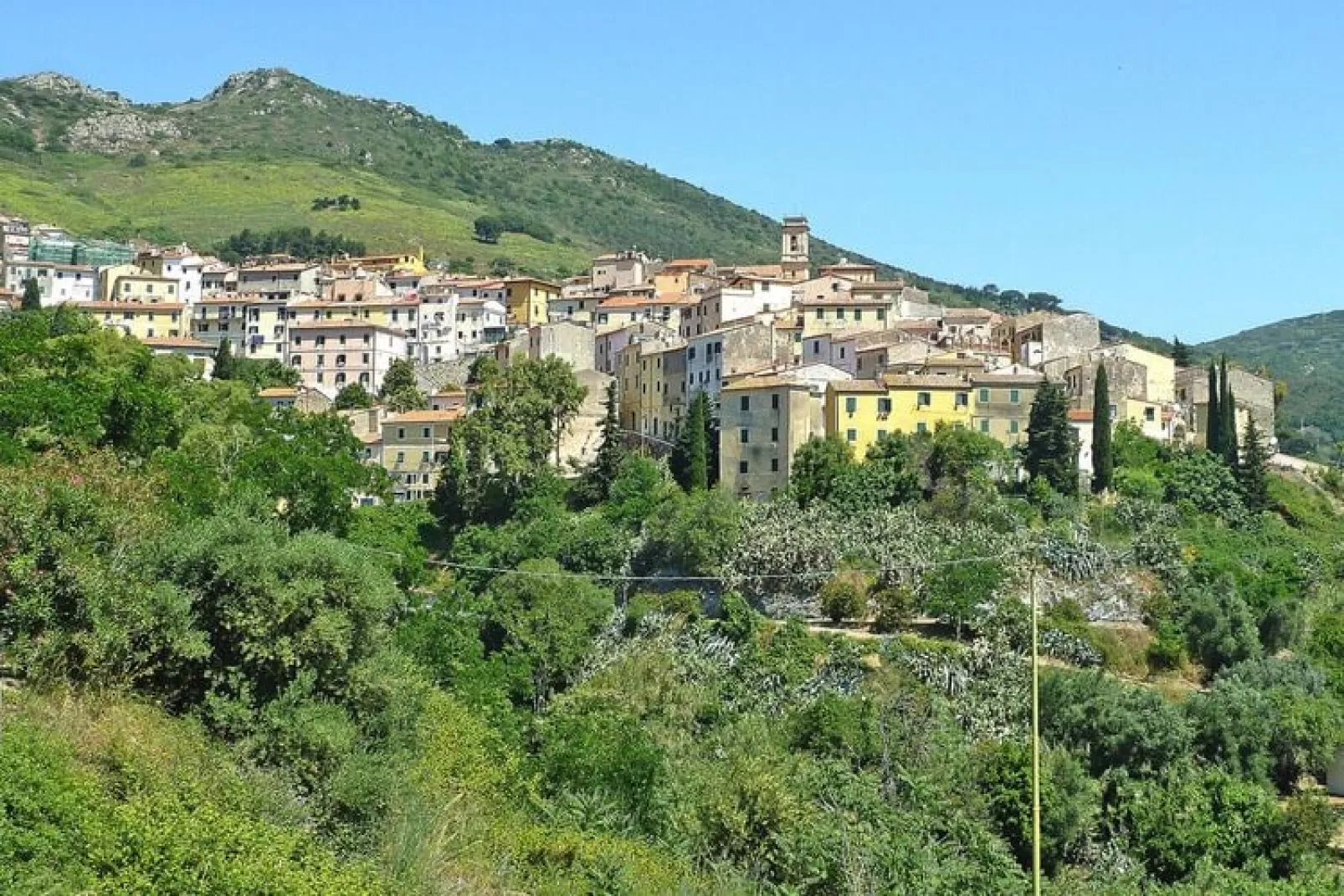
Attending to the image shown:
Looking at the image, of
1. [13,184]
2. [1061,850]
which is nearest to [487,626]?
[1061,850]

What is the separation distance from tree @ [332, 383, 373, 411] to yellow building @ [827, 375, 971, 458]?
2854cm

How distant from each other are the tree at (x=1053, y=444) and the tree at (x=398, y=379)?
34136 millimetres

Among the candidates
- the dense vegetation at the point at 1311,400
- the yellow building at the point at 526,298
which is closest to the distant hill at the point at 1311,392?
the dense vegetation at the point at 1311,400

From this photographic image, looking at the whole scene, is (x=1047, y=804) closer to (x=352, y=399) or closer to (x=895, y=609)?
(x=895, y=609)

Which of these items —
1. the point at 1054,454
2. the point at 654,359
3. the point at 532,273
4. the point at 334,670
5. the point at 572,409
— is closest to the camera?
the point at 334,670

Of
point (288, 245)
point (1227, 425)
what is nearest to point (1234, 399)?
point (1227, 425)

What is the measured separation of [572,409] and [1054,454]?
18.9 meters

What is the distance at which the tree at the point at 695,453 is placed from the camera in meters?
59.3

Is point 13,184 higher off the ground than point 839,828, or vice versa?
point 13,184

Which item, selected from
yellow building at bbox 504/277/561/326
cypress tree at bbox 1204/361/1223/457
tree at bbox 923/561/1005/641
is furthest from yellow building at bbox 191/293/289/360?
tree at bbox 923/561/1005/641

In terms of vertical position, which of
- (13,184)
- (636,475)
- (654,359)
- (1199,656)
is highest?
(13,184)

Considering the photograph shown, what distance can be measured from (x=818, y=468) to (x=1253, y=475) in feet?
51.2

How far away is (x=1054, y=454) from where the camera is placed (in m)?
56.1

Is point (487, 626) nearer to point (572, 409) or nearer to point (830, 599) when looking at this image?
point (830, 599)
